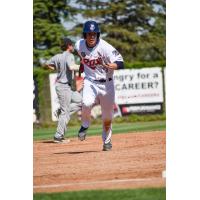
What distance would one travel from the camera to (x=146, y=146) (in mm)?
9398

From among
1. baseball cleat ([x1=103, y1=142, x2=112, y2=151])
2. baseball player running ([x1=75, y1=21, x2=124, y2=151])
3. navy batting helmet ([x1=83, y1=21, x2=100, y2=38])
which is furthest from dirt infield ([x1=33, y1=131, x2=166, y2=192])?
navy batting helmet ([x1=83, y1=21, x2=100, y2=38])

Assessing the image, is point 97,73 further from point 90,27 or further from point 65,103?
point 65,103

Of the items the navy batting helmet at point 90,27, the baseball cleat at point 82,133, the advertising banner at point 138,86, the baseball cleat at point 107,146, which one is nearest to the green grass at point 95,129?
the baseball cleat at point 82,133

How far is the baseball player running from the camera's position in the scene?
9.35 m

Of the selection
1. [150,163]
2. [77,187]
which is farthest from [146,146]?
[77,187]

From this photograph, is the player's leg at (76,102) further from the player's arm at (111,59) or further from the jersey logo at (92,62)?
the player's arm at (111,59)

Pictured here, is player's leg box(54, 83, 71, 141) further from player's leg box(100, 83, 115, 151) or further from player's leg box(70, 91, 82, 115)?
player's leg box(100, 83, 115, 151)

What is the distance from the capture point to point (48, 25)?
9.65 meters

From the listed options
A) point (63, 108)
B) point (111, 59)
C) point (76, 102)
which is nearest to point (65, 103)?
point (63, 108)

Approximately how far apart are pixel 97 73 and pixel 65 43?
515mm

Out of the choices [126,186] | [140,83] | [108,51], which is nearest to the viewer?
[126,186]

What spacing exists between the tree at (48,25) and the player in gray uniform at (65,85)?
103mm

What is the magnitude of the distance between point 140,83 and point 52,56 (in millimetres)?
1155
